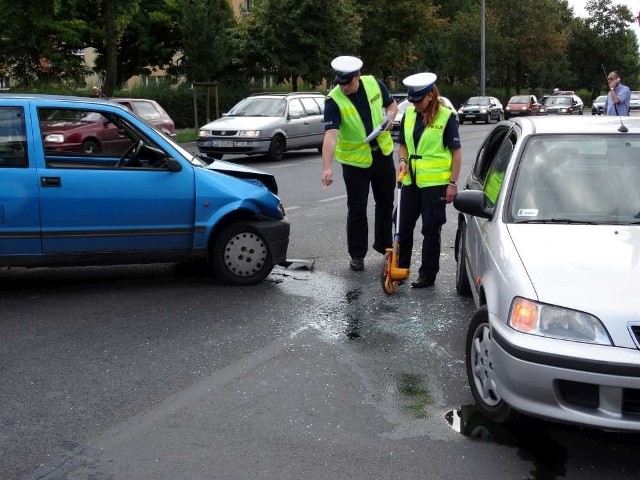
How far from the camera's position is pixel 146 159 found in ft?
25.3

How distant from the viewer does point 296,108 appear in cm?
2169

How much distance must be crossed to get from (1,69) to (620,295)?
39649 mm

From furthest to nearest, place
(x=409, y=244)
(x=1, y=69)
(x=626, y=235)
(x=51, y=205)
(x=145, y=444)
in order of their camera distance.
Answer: (x=1, y=69) < (x=409, y=244) < (x=51, y=205) < (x=626, y=235) < (x=145, y=444)

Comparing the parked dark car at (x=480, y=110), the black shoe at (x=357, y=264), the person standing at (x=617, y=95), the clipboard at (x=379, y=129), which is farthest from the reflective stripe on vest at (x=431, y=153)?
the parked dark car at (x=480, y=110)

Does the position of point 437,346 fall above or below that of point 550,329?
below

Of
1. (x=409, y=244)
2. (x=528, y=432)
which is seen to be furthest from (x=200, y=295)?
(x=528, y=432)

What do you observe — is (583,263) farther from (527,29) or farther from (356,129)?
(527,29)

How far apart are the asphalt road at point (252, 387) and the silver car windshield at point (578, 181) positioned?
44.1 inches

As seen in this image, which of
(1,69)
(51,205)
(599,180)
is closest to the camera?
(599,180)

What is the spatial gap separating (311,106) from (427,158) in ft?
51.0

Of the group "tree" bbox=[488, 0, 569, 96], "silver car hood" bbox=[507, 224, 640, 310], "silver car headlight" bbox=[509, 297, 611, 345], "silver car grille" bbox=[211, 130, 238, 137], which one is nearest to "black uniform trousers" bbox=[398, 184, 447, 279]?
"silver car hood" bbox=[507, 224, 640, 310]

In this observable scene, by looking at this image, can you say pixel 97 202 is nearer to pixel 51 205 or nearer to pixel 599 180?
pixel 51 205

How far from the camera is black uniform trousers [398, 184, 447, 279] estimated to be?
7.19 metres

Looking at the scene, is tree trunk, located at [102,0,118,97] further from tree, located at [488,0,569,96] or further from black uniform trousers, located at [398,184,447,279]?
tree, located at [488,0,569,96]
